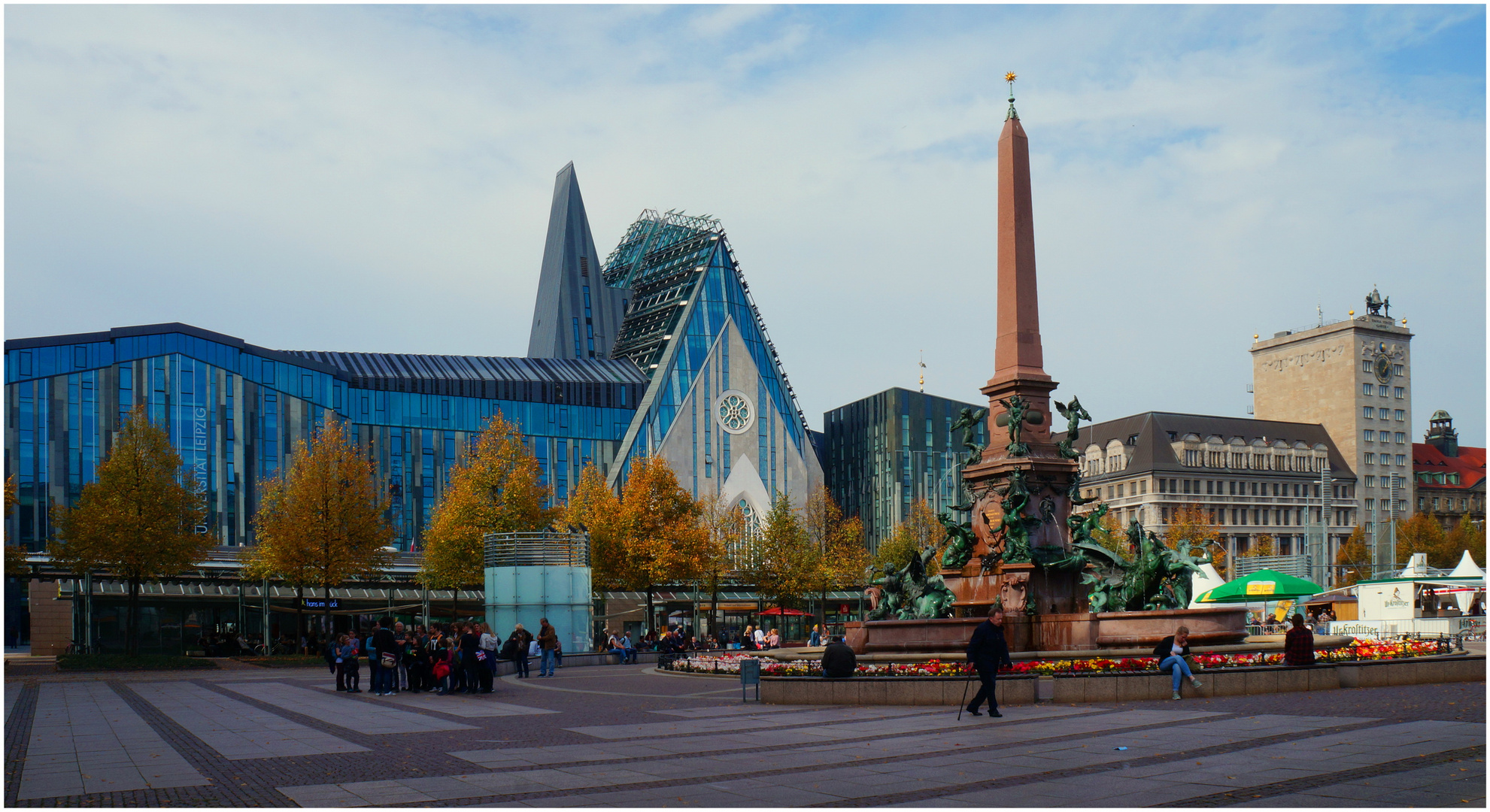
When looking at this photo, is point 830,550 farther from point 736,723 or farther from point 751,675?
point 736,723

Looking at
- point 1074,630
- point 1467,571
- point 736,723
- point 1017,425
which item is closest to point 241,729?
point 736,723

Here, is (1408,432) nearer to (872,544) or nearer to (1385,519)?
(1385,519)

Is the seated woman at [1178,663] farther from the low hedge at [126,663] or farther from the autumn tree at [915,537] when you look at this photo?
the autumn tree at [915,537]

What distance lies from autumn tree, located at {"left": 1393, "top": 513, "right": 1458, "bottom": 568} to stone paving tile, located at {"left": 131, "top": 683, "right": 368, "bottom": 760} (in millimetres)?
105624

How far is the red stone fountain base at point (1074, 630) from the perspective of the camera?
2581cm

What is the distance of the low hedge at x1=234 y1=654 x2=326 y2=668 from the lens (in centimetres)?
4394

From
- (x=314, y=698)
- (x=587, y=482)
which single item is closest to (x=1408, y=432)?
(x=587, y=482)

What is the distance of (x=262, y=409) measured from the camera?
87562 mm

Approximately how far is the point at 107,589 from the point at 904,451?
7017cm

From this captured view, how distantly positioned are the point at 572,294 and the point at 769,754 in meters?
111

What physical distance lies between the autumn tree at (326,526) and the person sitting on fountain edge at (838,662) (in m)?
28.7

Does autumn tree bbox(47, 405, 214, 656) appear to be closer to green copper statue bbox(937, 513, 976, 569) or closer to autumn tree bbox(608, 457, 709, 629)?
autumn tree bbox(608, 457, 709, 629)

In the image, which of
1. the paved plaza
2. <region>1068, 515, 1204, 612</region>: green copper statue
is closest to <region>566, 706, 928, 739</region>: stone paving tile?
the paved plaza

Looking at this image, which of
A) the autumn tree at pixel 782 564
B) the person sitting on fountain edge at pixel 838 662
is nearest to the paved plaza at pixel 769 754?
the person sitting on fountain edge at pixel 838 662
